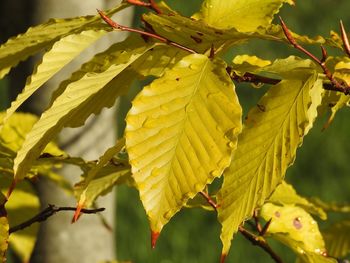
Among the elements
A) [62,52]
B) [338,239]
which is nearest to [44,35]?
[62,52]

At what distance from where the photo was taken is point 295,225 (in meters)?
1.25

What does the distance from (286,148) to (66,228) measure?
126 cm

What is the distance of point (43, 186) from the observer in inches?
77.3

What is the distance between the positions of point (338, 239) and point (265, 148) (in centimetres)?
63

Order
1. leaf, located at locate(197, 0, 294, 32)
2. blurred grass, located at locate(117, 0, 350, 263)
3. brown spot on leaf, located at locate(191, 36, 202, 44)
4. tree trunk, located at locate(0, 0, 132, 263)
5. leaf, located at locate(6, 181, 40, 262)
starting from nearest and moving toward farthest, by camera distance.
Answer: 1. brown spot on leaf, located at locate(191, 36, 202, 44)
2. leaf, located at locate(197, 0, 294, 32)
3. leaf, located at locate(6, 181, 40, 262)
4. tree trunk, located at locate(0, 0, 132, 263)
5. blurred grass, located at locate(117, 0, 350, 263)

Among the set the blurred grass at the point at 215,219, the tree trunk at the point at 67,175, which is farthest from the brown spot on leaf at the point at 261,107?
the blurred grass at the point at 215,219

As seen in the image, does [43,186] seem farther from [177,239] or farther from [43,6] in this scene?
[177,239]

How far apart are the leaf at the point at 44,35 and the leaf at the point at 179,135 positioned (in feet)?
0.51

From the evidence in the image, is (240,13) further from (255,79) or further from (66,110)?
A: (66,110)

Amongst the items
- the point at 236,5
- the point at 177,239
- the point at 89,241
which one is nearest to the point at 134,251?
the point at 177,239

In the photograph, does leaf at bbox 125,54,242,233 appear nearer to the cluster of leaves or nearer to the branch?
the cluster of leaves

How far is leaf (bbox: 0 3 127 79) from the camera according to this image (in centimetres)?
91

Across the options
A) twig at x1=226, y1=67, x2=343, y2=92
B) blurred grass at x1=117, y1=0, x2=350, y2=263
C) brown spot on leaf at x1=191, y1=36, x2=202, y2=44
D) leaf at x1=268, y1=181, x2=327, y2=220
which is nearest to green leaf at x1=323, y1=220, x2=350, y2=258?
leaf at x1=268, y1=181, x2=327, y2=220

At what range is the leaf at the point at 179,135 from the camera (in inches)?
29.5
